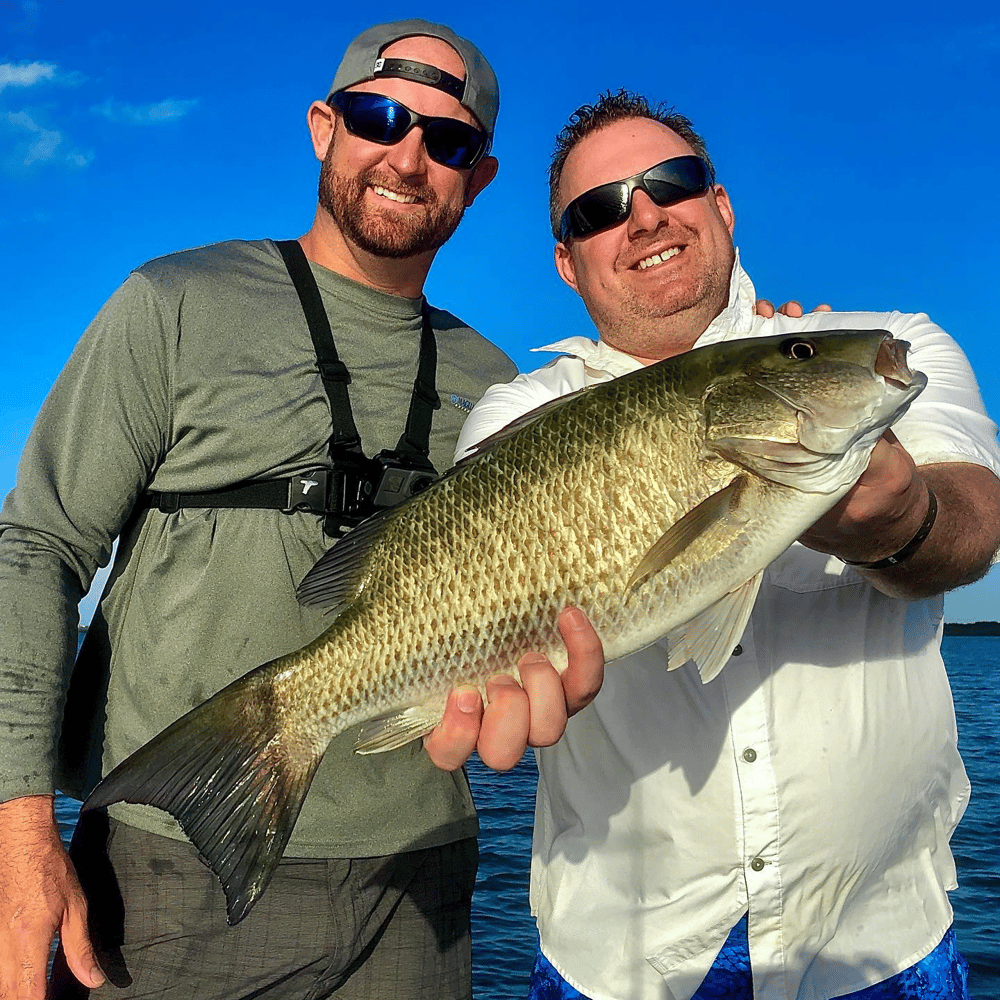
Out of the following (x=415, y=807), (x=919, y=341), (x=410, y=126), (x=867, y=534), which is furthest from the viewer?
(x=410, y=126)

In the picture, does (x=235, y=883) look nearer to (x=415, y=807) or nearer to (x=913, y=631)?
(x=415, y=807)

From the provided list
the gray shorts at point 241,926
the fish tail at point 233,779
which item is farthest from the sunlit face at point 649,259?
the gray shorts at point 241,926

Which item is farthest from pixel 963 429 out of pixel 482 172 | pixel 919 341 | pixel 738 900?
pixel 482 172

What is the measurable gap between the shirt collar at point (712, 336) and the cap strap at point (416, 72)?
4.45 feet

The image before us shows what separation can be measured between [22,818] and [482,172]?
11.8ft

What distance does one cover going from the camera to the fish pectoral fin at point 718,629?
104 inches

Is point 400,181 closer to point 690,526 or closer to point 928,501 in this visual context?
point 690,526

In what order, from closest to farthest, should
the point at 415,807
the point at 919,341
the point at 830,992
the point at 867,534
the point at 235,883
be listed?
the point at 867,534 < the point at 235,883 < the point at 830,992 < the point at 919,341 < the point at 415,807

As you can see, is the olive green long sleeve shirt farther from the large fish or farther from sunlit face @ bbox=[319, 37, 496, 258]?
the large fish

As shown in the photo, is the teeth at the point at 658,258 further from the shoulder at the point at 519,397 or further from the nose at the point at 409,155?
the nose at the point at 409,155

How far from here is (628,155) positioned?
3.94m

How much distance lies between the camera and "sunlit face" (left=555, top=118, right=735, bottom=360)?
12.4 feet

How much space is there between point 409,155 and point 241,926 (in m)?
3.36

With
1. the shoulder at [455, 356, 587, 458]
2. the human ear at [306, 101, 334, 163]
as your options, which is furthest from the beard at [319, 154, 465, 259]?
the shoulder at [455, 356, 587, 458]
